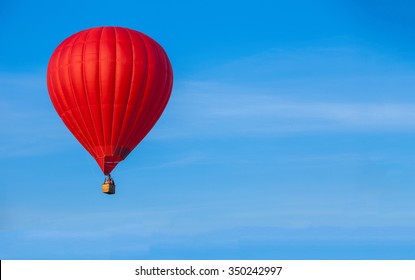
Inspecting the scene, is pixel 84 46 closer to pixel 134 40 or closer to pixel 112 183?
pixel 134 40

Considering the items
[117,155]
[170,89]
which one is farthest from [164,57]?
[117,155]

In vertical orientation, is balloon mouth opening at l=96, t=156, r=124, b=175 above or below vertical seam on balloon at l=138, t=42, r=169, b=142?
below

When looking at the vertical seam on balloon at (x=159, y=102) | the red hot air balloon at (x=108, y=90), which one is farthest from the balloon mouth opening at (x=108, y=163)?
the vertical seam on balloon at (x=159, y=102)

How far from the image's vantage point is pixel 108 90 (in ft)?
232

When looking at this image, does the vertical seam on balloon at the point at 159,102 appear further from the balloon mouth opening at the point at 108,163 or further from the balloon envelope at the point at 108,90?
A: the balloon mouth opening at the point at 108,163

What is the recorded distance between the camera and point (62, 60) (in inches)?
2822

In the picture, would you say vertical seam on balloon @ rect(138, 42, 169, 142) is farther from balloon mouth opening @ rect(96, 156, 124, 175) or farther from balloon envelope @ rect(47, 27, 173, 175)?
balloon mouth opening @ rect(96, 156, 124, 175)

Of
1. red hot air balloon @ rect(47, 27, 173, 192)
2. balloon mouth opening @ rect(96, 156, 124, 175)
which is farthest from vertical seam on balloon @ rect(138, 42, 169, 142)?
balloon mouth opening @ rect(96, 156, 124, 175)

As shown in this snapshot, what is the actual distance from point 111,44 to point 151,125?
18.2 feet

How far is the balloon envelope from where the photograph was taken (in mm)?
70625

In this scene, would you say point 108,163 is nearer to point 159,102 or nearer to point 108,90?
point 108,90

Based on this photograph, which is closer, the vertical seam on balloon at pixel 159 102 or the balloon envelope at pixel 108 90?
the balloon envelope at pixel 108 90

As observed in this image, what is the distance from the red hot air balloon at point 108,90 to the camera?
7062 cm

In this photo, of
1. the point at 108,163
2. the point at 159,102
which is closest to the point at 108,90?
the point at 159,102
